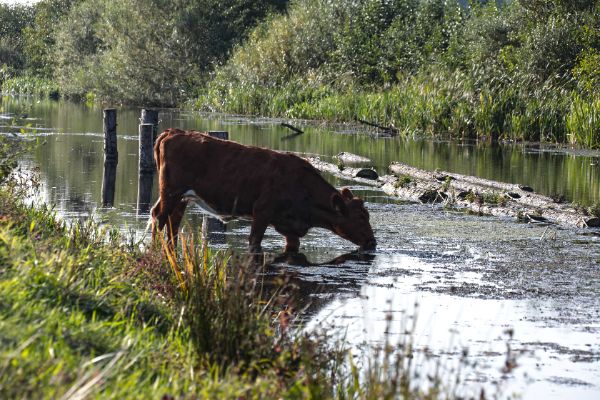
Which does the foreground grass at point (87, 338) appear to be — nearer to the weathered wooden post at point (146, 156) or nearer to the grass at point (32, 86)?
the weathered wooden post at point (146, 156)

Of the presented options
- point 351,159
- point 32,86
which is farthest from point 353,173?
point 32,86

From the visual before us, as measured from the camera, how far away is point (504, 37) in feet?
148

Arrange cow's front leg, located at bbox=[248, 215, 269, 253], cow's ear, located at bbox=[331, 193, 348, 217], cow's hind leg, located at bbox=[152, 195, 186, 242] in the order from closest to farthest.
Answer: cow's front leg, located at bbox=[248, 215, 269, 253], cow's hind leg, located at bbox=[152, 195, 186, 242], cow's ear, located at bbox=[331, 193, 348, 217]

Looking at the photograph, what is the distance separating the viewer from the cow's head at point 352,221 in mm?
13078

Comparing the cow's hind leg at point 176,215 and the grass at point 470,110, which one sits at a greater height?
the grass at point 470,110

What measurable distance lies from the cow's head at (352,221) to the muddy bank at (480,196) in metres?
4.05

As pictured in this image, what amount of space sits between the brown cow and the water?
0.48 m

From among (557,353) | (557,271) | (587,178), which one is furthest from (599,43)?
(557,353)

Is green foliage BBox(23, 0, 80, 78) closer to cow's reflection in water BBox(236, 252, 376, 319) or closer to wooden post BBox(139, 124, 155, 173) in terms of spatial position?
wooden post BBox(139, 124, 155, 173)

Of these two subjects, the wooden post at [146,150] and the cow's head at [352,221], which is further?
the wooden post at [146,150]

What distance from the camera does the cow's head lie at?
1308 cm

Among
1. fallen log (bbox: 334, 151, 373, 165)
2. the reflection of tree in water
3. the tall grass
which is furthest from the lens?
the tall grass

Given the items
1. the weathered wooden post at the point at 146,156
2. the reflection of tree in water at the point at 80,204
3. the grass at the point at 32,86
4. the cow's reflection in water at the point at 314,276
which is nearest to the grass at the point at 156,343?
the cow's reflection in water at the point at 314,276

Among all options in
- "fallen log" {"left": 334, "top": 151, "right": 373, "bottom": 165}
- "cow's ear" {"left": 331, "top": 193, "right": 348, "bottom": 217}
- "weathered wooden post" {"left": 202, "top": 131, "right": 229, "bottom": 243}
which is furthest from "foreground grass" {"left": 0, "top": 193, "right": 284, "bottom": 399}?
"fallen log" {"left": 334, "top": 151, "right": 373, "bottom": 165}
